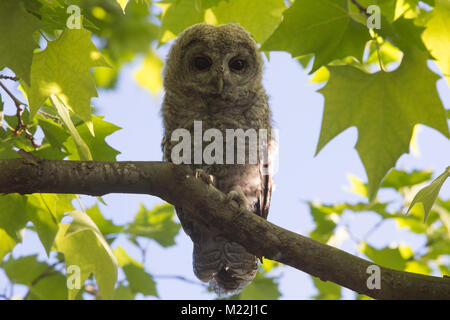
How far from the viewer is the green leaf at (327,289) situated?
3042 millimetres

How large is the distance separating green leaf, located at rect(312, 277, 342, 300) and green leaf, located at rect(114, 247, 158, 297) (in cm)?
109

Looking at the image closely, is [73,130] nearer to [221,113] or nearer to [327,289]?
[221,113]

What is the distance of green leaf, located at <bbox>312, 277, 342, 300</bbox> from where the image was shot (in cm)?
304

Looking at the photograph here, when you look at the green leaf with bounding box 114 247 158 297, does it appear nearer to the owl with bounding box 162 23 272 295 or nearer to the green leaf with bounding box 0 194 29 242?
the owl with bounding box 162 23 272 295

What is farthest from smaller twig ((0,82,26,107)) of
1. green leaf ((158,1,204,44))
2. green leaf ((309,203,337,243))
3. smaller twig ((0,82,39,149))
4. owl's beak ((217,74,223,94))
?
green leaf ((309,203,337,243))

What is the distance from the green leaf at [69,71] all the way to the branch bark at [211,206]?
8.7 inches

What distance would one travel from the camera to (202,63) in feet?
10.4

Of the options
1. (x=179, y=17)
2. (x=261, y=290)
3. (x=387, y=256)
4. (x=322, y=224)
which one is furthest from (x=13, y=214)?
(x=322, y=224)

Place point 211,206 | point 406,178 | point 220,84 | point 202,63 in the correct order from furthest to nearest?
1. point 406,178
2. point 202,63
3. point 220,84
4. point 211,206

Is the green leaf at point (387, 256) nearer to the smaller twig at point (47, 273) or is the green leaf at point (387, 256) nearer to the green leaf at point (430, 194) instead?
the green leaf at point (430, 194)

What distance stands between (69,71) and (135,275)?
1.99 metres
